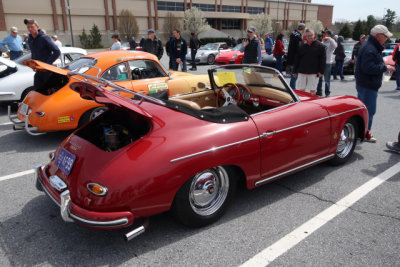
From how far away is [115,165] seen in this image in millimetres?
2523

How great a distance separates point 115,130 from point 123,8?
5920cm

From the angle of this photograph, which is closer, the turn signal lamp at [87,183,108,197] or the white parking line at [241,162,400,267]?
the turn signal lamp at [87,183,108,197]

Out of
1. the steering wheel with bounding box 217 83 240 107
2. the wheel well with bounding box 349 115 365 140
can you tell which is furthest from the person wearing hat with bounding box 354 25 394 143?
the steering wheel with bounding box 217 83 240 107

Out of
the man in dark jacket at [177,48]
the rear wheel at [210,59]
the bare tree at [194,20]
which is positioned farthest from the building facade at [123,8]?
the man in dark jacket at [177,48]

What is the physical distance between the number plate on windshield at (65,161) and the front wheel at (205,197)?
958 millimetres

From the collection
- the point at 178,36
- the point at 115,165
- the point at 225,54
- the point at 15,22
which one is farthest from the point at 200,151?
the point at 15,22

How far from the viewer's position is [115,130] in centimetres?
308

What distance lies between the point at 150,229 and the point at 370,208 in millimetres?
2240

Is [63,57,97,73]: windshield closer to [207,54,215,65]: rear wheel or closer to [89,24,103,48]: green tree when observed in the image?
[207,54,215,65]: rear wheel

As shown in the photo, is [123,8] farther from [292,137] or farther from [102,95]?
[102,95]

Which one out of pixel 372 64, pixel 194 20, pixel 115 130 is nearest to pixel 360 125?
pixel 372 64

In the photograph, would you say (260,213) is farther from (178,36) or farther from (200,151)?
(178,36)

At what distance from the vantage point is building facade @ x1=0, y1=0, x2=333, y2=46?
4719cm

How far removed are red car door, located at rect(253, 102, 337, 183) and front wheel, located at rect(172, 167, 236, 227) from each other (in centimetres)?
43
